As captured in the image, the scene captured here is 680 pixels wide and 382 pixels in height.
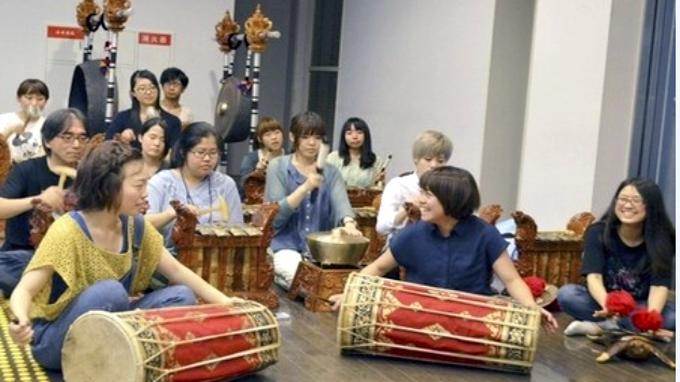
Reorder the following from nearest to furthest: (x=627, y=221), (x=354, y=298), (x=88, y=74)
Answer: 1. (x=354, y=298)
2. (x=627, y=221)
3. (x=88, y=74)

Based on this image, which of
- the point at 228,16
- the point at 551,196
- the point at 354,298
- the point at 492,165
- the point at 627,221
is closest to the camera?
the point at 354,298

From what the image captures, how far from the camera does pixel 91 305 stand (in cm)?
326

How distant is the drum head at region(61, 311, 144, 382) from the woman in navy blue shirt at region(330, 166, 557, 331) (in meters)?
1.20

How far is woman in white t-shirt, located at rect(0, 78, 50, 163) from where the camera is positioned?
625 centimetres

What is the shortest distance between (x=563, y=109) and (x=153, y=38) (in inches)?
146

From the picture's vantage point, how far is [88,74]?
7922mm

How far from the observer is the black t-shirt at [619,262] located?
14.4 feet

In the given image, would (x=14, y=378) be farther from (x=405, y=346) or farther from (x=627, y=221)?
(x=627, y=221)

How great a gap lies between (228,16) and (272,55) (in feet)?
9.27

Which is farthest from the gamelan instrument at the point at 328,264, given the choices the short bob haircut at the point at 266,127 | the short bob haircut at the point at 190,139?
the short bob haircut at the point at 266,127

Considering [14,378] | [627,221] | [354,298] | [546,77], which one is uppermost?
[546,77]

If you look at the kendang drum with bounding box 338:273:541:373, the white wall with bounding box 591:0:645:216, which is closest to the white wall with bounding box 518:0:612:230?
the white wall with bounding box 591:0:645:216

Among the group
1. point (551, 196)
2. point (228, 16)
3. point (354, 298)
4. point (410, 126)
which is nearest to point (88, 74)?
point (228, 16)

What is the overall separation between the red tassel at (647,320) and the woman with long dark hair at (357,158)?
266 cm
